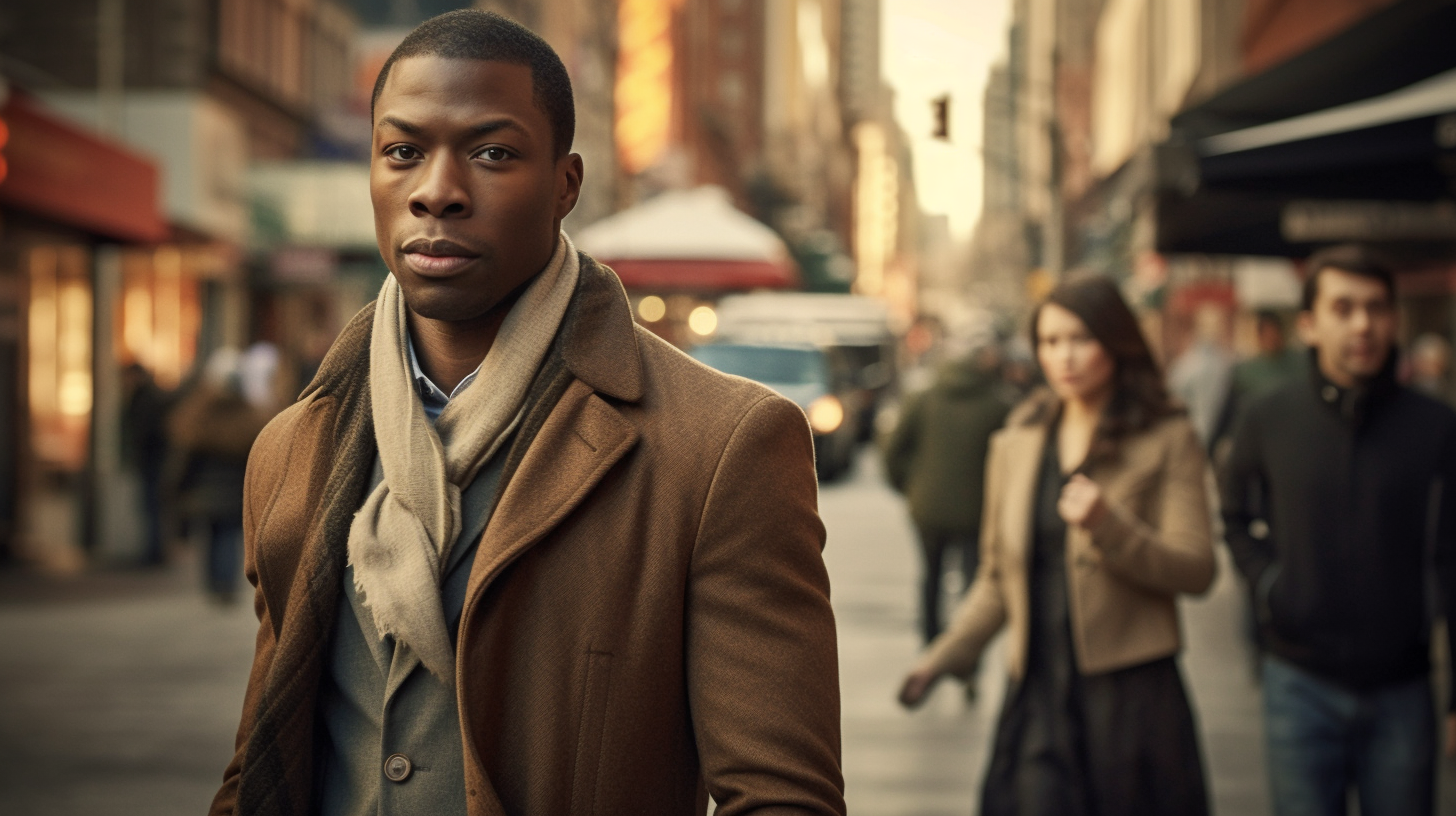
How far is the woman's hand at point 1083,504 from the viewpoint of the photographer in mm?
3979

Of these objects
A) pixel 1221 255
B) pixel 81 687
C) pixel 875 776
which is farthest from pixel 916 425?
pixel 81 687

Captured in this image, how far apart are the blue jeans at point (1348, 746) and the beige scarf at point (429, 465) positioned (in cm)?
296

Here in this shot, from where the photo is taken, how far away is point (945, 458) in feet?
31.1

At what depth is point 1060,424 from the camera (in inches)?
183

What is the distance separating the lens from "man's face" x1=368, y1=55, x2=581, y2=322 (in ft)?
6.54

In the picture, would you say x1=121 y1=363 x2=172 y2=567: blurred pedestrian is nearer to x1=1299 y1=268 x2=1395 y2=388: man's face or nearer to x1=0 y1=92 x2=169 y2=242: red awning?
x1=0 y1=92 x2=169 y2=242: red awning

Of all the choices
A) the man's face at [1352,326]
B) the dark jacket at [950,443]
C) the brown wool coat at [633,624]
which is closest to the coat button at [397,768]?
the brown wool coat at [633,624]

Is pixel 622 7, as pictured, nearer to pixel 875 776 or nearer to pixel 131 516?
pixel 131 516

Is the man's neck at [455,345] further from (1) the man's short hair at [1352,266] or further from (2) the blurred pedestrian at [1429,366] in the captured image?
(2) the blurred pedestrian at [1429,366]

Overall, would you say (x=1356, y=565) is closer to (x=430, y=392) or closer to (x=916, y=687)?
(x=916, y=687)

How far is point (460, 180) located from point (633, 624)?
1.93ft

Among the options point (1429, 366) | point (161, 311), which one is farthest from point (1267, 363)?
point (161, 311)

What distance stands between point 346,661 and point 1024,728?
8.54 feet

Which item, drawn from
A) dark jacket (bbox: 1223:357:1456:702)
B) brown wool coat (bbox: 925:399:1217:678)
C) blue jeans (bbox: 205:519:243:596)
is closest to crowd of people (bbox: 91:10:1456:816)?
brown wool coat (bbox: 925:399:1217:678)
